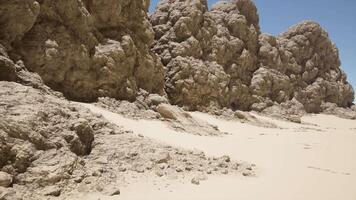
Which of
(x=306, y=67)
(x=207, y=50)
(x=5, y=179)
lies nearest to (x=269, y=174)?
(x=5, y=179)

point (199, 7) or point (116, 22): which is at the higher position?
point (199, 7)

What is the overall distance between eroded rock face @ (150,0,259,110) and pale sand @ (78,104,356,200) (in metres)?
10.5

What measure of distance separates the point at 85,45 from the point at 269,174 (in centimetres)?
1231

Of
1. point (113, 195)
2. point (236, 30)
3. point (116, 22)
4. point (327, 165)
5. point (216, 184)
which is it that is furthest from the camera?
point (236, 30)

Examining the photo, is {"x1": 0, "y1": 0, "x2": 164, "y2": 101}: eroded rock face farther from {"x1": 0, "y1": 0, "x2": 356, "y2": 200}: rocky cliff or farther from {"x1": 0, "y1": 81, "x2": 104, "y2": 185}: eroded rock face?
{"x1": 0, "y1": 81, "x2": 104, "y2": 185}: eroded rock face

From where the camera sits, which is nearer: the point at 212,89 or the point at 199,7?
the point at 212,89

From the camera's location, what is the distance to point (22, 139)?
263 inches

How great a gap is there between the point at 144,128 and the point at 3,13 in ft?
24.7

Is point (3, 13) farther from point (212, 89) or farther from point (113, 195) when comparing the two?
point (212, 89)

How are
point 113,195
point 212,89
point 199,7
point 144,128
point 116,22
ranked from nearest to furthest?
point 113,195 < point 144,128 < point 116,22 < point 212,89 < point 199,7

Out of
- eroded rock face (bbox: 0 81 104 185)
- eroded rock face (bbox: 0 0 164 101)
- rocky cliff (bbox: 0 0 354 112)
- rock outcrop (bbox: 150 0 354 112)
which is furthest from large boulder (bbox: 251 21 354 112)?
eroded rock face (bbox: 0 81 104 185)

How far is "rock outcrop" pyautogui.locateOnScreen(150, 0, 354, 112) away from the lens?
27734mm

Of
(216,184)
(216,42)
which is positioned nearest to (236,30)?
(216,42)

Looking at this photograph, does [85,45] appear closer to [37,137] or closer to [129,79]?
[129,79]
